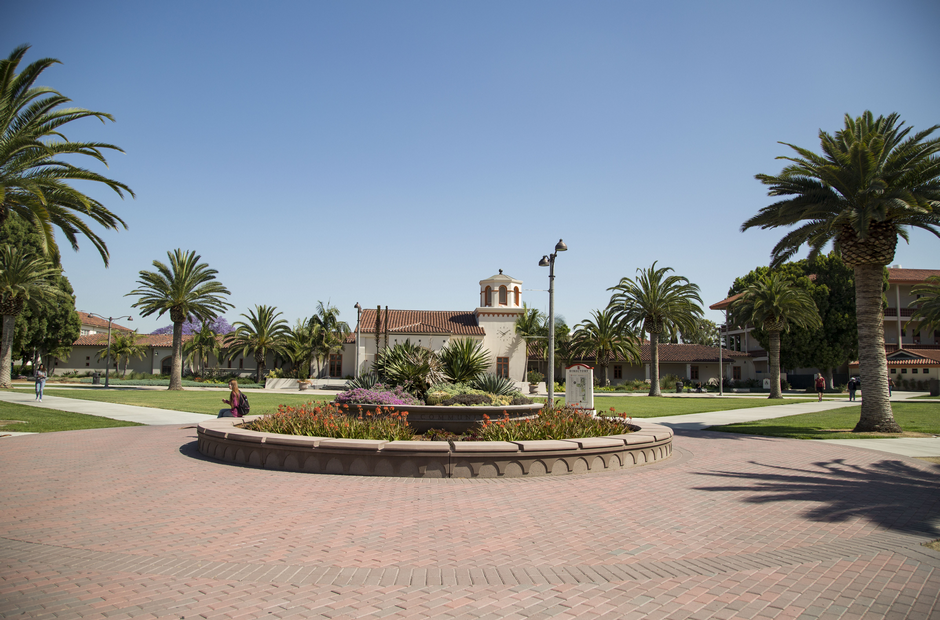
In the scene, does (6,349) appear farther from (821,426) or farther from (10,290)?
(821,426)

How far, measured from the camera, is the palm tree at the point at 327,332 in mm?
52625

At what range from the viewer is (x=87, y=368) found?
64.4 meters

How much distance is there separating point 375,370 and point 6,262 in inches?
1350

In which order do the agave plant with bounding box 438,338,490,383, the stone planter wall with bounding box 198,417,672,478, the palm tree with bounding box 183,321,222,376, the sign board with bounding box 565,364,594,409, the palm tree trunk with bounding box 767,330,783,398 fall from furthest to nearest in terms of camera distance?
the palm tree with bounding box 183,321,222,376
the palm tree trunk with bounding box 767,330,783,398
the sign board with bounding box 565,364,594,409
the agave plant with bounding box 438,338,490,383
the stone planter wall with bounding box 198,417,672,478

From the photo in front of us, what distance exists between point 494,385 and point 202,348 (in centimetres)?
5242

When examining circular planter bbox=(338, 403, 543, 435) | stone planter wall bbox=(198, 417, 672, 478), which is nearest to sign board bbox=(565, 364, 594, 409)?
circular planter bbox=(338, 403, 543, 435)

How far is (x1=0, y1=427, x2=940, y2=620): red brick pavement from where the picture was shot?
4.14 meters

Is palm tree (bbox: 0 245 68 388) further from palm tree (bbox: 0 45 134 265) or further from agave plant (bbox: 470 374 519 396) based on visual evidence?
agave plant (bbox: 470 374 519 396)

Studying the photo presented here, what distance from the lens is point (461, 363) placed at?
1623cm

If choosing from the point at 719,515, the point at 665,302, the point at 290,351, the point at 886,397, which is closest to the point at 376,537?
the point at 719,515

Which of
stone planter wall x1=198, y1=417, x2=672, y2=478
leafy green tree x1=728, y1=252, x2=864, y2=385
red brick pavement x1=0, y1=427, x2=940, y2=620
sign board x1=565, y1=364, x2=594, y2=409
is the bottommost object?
red brick pavement x1=0, y1=427, x2=940, y2=620

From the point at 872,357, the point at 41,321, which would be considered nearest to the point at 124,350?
the point at 41,321

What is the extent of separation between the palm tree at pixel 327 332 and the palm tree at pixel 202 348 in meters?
11.4

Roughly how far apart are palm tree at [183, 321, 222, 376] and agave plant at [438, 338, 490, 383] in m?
46.1
